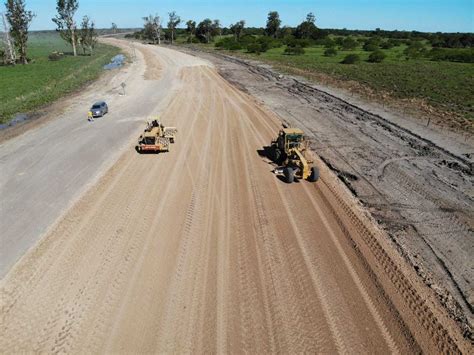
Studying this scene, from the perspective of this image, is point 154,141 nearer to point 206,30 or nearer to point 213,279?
point 213,279

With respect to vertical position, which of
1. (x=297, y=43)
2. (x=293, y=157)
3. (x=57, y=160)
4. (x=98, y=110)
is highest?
(x=297, y=43)

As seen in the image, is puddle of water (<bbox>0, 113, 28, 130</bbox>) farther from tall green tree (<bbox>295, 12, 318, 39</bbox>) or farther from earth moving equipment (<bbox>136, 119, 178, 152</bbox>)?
tall green tree (<bbox>295, 12, 318, 39</bbox>)

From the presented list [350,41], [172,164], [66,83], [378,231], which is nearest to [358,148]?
[378,231]

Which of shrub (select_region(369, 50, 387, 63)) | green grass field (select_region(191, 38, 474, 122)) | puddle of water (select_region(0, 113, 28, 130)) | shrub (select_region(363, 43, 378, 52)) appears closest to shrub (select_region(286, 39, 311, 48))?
shrub (select_region(363, 43, 378, 52))

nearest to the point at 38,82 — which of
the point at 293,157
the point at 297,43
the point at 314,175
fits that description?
the point at 293,157

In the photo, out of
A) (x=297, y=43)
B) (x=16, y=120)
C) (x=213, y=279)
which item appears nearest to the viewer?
(x=213, y=279)

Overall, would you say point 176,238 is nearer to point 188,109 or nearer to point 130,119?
point 130,119

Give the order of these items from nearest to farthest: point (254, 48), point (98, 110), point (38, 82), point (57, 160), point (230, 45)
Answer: point (57, 160)
point (98, 110)
point (38, 82)
point (254, 48)
point (230, 45)
